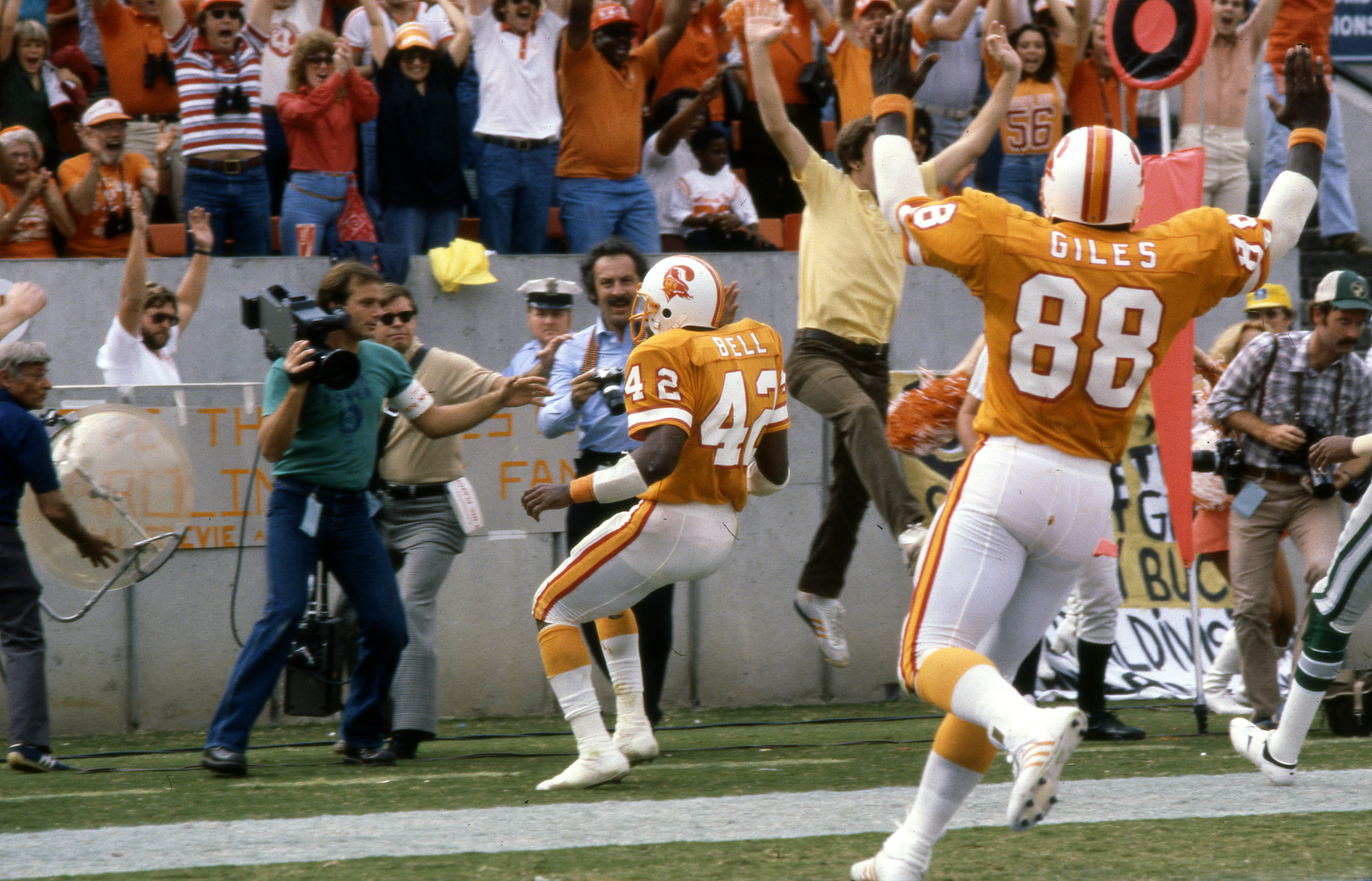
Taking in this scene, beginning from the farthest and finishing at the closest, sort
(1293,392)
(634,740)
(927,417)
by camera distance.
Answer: (927,417) → (1293,392) → (634,740)

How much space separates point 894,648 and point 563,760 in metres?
3.20

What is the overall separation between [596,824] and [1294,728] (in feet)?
8.37

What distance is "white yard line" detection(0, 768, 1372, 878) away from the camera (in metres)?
4.74

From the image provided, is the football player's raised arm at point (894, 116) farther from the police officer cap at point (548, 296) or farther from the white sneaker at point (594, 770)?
the police officer cap at point (548, 296)

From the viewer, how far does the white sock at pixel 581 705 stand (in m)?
5.84

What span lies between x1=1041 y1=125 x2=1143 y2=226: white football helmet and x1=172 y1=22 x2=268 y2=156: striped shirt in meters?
6.45

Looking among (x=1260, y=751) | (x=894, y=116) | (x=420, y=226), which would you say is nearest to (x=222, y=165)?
(x=420, y=226)

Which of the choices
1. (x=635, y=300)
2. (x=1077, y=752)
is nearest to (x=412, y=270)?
(x=635, y=300)

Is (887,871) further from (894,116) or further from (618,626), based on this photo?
(618,626)

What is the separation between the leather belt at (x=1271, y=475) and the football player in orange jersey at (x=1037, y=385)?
381 centimetres

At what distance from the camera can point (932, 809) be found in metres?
4.09

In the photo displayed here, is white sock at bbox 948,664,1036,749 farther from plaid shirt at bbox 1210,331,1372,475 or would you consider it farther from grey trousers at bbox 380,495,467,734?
plaid shirt at bbox 1210,331,1372,475

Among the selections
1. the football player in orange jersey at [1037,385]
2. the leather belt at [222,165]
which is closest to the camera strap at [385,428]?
the leather belt at [222,165]

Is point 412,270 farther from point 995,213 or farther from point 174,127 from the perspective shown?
point 995,213
